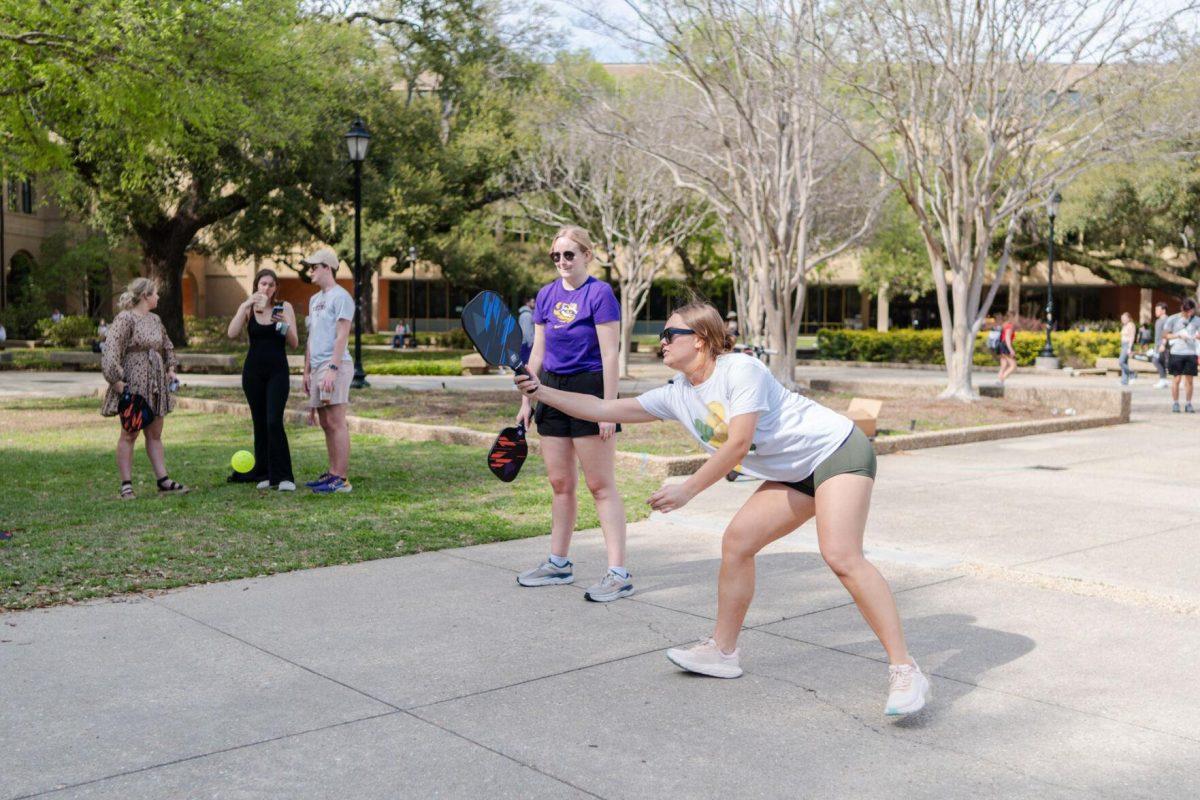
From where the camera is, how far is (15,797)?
3.53 meters

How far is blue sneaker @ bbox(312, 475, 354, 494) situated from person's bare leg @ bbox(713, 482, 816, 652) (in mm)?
5216

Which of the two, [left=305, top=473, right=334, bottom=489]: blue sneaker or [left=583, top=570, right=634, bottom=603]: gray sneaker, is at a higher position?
[left=305, top=473, right=334, bottom=489]: blue sneaker

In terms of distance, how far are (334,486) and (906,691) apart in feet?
19.9

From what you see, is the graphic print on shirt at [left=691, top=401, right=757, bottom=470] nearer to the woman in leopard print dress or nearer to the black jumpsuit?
the black jumpsuit

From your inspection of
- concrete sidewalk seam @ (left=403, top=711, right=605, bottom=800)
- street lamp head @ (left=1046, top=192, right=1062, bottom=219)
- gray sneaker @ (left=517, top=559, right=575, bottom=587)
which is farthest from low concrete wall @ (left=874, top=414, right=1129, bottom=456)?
street lamp head @ (left=1046, top=192, right=1062, bottom=219)

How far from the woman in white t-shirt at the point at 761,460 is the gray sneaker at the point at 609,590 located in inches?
52.5

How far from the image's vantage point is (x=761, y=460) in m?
4.52

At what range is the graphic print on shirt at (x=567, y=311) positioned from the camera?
5989 millimetres

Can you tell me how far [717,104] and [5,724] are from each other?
1678 cm

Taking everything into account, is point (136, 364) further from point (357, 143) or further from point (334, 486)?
point (357, 143)

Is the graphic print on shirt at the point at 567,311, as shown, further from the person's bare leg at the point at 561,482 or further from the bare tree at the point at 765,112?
the bare tree at the point at 765,112

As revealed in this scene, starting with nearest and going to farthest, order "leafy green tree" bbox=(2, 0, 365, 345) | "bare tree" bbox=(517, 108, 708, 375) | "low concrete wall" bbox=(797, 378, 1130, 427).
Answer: "leafy green tree" bbox=(2, 0, 365, 345), "low concrete wall" bbox=(797, 378, 1130, 427), "bare tree" bbox=(517, 108, 708, 375)

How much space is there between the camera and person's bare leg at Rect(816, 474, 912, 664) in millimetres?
4344

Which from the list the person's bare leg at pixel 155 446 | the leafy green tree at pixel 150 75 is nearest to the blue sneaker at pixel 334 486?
the person's bare leg at pixel 155 446
